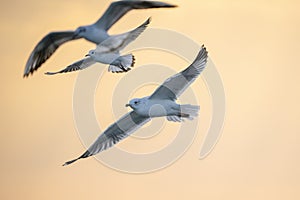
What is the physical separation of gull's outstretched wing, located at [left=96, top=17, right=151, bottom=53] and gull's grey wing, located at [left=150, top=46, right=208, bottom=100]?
5.76ft

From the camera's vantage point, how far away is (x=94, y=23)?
11844 mm

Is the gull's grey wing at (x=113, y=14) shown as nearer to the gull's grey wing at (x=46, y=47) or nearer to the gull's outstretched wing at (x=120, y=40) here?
the gull's outstretched wing at (x=120, y=40)

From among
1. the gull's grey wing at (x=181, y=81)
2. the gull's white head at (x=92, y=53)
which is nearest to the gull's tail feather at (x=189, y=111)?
the gull's grey wing at (x=181, y=81)

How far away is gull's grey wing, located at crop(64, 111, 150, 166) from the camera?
14.1m

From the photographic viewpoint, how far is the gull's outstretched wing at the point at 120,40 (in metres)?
11.5

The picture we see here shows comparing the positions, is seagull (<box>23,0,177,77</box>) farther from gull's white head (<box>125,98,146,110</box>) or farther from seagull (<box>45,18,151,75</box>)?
gull's white head (<box>125,98,146,110</box>)

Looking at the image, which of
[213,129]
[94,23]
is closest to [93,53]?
[94,23]

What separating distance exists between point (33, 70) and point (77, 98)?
4.20 meters

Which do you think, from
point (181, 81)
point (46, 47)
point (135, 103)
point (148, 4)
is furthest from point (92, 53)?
point (148, 4)

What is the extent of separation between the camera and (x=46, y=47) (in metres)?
12.0

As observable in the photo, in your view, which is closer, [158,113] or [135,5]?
[135,5]

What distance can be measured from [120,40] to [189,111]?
6.52 ft

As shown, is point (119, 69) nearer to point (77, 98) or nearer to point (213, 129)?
point (77, 98)

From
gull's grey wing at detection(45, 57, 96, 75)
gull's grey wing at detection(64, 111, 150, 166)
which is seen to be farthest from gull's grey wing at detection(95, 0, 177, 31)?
gull's grey wing at detection(45, 57, 96, 75)
